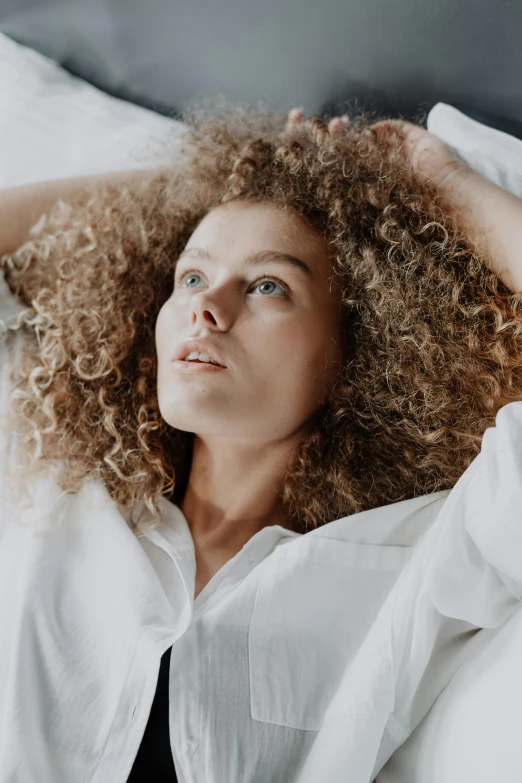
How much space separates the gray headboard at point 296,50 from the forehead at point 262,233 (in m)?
0.42

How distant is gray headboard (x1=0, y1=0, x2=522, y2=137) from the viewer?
1.45 metres

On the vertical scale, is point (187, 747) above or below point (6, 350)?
below

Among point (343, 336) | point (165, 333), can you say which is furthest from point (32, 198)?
point (343, 336)

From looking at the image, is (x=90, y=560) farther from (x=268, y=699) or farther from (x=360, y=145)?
(x=360, y=145)

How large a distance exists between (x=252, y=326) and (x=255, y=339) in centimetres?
2

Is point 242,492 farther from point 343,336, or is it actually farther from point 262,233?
point 262,233

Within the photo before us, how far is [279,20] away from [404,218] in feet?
1.91

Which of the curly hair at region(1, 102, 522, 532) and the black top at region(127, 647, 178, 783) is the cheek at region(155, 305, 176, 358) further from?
the black top at region(127, 647, 178, 783)

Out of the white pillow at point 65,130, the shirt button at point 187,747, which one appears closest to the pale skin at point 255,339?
the shirt button at point 187,747

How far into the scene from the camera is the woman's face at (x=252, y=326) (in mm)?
1193

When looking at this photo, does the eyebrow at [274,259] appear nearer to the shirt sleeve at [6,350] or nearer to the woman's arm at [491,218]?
→ the woman's arm at [491,218]

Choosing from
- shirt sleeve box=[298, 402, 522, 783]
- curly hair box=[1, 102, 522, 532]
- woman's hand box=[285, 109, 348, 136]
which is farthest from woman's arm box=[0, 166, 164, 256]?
shirt sleeve box=[298, 402, 522, 783]

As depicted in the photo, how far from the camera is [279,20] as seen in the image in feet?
5.28

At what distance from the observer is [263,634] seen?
3.79 ft
